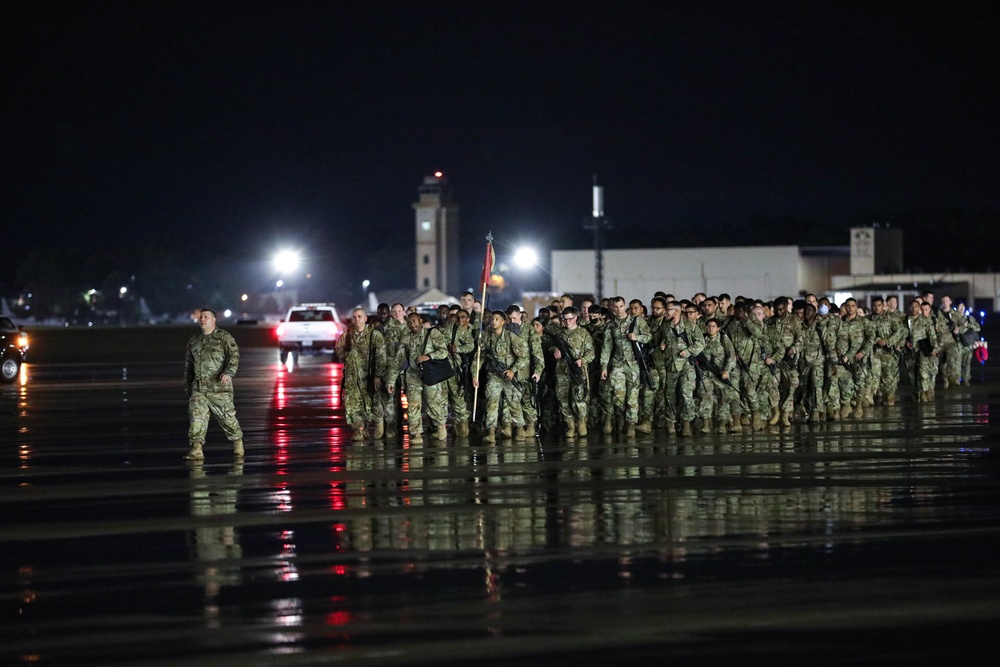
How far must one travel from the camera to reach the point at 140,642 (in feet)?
24.9

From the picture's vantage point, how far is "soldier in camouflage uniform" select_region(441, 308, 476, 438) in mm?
18688

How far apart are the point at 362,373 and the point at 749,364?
4.98 meters

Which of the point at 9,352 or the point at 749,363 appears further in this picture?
the point at 9,352

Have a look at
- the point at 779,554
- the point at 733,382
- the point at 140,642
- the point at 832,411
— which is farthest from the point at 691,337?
the point at 140,642

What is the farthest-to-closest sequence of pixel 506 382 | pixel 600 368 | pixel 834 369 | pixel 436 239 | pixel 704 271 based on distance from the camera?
pixel 436 239 → pixel 704 271 → pixel 834 369 → pixel 600 368 → pixel 506 382

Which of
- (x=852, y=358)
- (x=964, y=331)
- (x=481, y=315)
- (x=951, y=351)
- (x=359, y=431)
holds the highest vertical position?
(x=964, y=331)

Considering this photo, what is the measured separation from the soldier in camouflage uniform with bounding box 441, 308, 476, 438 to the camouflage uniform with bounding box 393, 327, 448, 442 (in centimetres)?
26

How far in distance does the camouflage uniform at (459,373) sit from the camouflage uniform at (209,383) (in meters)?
3.12

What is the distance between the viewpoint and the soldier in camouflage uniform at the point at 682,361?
1883 centimetres

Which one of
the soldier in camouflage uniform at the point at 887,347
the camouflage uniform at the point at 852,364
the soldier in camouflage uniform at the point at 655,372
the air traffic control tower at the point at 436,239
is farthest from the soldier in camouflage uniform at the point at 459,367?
the air traffic control tower at the point at 436,239

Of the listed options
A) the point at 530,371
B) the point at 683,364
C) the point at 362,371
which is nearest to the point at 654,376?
the point at 683,364

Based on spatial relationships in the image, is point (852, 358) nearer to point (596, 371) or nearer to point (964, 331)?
point (596, 371)

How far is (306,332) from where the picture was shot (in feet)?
146

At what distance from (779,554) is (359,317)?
31.6ft
